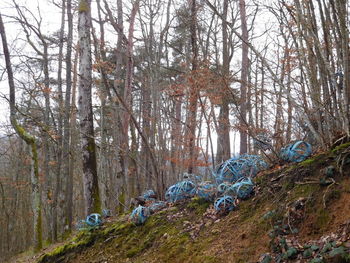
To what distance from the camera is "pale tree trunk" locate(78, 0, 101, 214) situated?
6.62 meters

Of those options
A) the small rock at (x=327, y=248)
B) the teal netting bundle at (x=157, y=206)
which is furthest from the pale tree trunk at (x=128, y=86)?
the small rock at (x=327, y=248)

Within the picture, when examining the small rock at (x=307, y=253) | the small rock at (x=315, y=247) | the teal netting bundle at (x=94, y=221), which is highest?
the small rock at (x=315, y=247)

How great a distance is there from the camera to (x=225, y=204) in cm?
391

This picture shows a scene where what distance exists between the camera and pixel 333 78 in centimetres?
309

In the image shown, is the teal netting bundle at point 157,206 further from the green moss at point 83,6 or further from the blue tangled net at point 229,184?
the green moss at point 83,6

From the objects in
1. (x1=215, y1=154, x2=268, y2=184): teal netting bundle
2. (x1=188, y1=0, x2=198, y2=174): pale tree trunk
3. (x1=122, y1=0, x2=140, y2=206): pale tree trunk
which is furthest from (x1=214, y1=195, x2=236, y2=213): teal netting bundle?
(x1=122, y1=0, x2=140, y2=206): pale tree trunk

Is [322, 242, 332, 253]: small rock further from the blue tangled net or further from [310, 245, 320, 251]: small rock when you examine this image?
the blue tangled net

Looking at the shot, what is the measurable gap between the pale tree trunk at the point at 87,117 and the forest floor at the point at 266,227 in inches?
73.5

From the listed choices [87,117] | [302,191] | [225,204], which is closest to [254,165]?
[225,204]

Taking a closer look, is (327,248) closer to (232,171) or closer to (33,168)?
(232,171)

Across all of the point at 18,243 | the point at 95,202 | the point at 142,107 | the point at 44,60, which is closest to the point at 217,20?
the point at 142,107

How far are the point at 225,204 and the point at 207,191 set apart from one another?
0.56 meters

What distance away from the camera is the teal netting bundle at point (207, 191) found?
4.38 metres

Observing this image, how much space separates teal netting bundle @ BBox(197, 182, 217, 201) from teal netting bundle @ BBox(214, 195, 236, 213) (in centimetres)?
37
